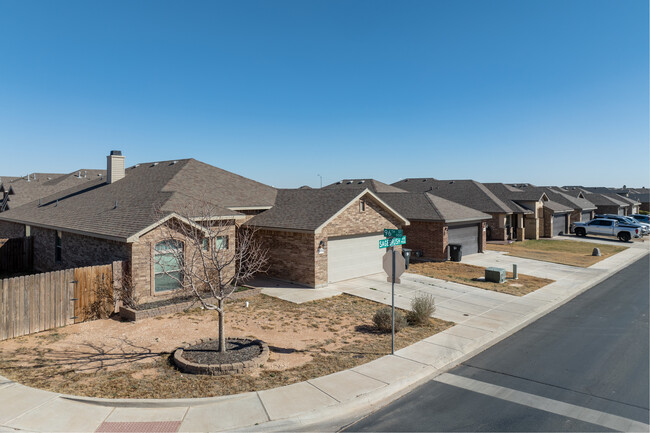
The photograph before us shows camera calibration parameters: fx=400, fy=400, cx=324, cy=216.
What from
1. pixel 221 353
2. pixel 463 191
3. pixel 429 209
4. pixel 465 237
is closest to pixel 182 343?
pixel 221 353

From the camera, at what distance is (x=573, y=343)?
36.4 ft

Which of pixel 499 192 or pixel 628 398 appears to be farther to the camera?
pixel 499 192

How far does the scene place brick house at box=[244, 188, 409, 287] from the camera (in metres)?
17.6

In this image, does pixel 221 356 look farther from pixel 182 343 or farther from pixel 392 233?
pixel 392 233

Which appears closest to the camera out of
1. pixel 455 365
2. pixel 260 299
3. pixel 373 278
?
pixel 455 365

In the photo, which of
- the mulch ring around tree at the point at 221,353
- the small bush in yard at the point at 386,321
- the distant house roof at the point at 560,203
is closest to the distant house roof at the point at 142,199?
the mulch ring around tree at the point at 221,353

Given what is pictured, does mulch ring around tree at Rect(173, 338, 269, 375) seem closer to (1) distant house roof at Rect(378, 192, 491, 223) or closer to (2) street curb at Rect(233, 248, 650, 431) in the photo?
(2) street curb at Rect(233, 248, 650, 431)

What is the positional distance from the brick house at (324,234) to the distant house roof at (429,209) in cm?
481

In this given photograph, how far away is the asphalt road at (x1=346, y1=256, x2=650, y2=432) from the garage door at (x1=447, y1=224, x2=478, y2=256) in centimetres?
1357

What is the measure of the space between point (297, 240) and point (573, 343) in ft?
35.7

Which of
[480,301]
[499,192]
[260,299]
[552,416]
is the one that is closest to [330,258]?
[260,299]

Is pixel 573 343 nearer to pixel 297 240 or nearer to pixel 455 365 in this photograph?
pixel 455 365

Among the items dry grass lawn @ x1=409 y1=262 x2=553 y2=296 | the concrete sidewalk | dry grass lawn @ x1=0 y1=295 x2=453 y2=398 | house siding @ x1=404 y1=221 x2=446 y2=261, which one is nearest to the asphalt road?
the concrete sidewalk

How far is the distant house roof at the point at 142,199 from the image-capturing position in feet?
Result: 49.5
